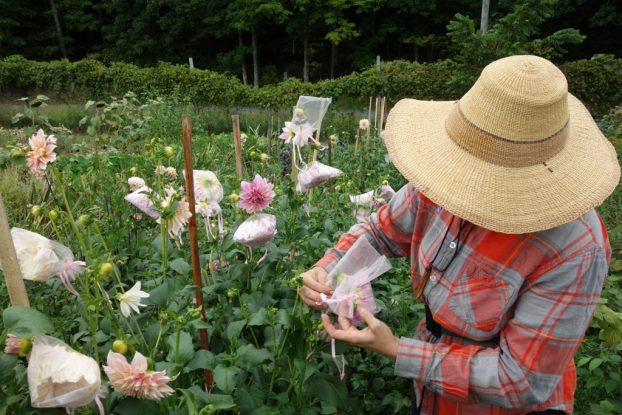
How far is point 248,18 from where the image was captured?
22344mm

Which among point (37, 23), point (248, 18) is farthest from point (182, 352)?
point (37, 23)

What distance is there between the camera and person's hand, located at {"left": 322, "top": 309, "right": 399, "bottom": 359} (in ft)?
3.16

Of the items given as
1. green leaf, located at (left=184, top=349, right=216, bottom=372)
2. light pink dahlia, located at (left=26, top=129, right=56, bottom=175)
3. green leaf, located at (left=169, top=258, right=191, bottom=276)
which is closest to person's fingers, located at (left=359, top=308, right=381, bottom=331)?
green leaf, located at (left=184, top=349, right=216, bottom=372)

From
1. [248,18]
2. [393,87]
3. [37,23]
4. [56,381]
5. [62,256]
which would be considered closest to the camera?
[56,381]

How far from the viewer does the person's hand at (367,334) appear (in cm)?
96

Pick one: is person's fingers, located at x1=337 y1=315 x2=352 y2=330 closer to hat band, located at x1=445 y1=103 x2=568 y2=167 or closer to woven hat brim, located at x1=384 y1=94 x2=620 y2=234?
woven hat brim, located at x1=384 y1=94 x2=620 y2=234

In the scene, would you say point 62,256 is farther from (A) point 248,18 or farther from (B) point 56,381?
(A) point 248,18

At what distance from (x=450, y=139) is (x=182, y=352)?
2.17 feet

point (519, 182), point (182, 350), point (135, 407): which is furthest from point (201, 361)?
point (519, 182)

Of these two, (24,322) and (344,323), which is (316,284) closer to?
(344,323)

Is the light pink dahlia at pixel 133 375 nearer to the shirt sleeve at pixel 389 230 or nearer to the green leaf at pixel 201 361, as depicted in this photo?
the green leaf at pixel 201 361

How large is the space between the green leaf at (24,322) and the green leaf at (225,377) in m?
0.31

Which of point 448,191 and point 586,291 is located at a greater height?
point 448,191

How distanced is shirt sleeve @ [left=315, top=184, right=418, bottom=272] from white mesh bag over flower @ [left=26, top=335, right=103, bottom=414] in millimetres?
595
